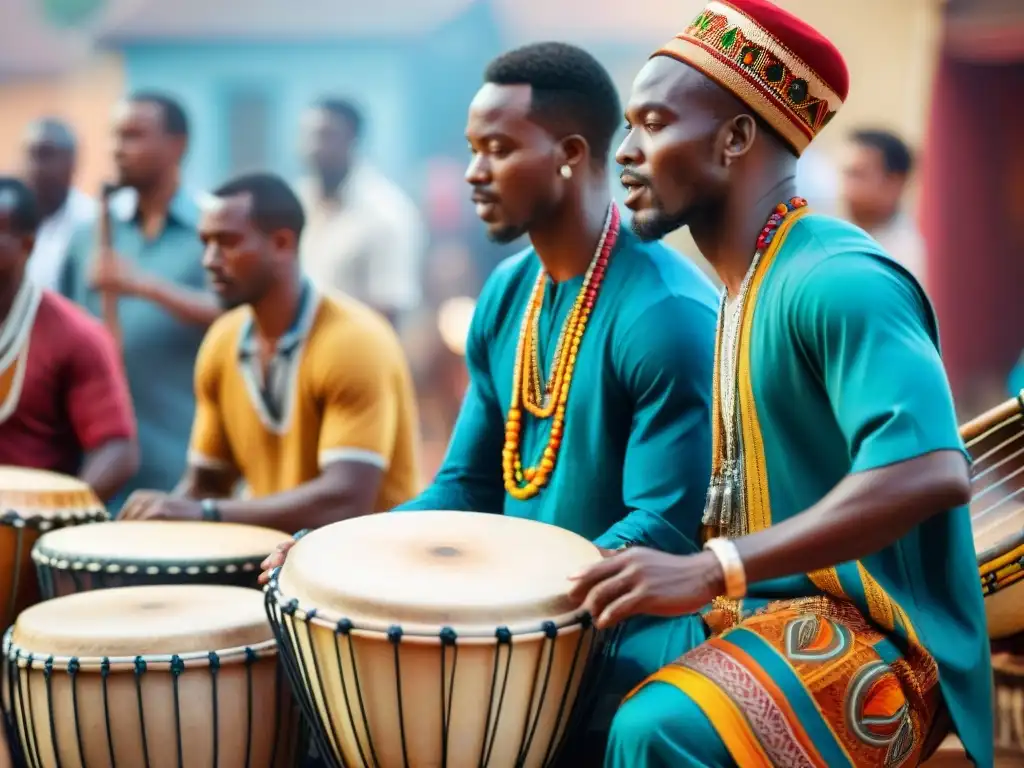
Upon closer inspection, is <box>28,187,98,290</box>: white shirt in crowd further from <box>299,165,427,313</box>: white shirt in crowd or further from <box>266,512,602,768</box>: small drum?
<box>266,512,602,768</box>: small drum

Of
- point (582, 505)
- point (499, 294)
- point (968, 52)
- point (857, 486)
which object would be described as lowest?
point (582, 505)

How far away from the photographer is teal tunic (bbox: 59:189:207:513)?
551cm

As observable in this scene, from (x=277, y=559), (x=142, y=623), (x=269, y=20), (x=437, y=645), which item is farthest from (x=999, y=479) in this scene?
(x=269, y=20)

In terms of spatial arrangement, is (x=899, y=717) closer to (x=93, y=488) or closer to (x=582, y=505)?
(x=582, y=505)

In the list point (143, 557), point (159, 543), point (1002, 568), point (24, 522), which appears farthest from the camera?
point (24, 522)

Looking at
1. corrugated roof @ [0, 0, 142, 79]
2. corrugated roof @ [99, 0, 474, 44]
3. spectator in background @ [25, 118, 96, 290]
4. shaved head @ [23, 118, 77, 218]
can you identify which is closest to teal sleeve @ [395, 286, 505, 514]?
spectator in background @ [25, 118, 96, 290]

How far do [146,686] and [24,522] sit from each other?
105cm

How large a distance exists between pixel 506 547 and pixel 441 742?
1.11ft

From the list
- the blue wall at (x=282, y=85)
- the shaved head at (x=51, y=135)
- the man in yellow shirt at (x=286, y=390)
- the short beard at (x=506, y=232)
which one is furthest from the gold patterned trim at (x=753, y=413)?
the blue wall at (x=282, y=85)

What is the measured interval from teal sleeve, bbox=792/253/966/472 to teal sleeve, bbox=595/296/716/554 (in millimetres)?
497

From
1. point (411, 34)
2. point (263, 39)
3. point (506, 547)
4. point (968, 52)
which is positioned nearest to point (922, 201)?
point (968, 52)

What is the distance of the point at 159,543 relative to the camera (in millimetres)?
3344

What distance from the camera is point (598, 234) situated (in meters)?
2.96

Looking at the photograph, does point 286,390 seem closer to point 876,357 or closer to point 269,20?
point 876,357
